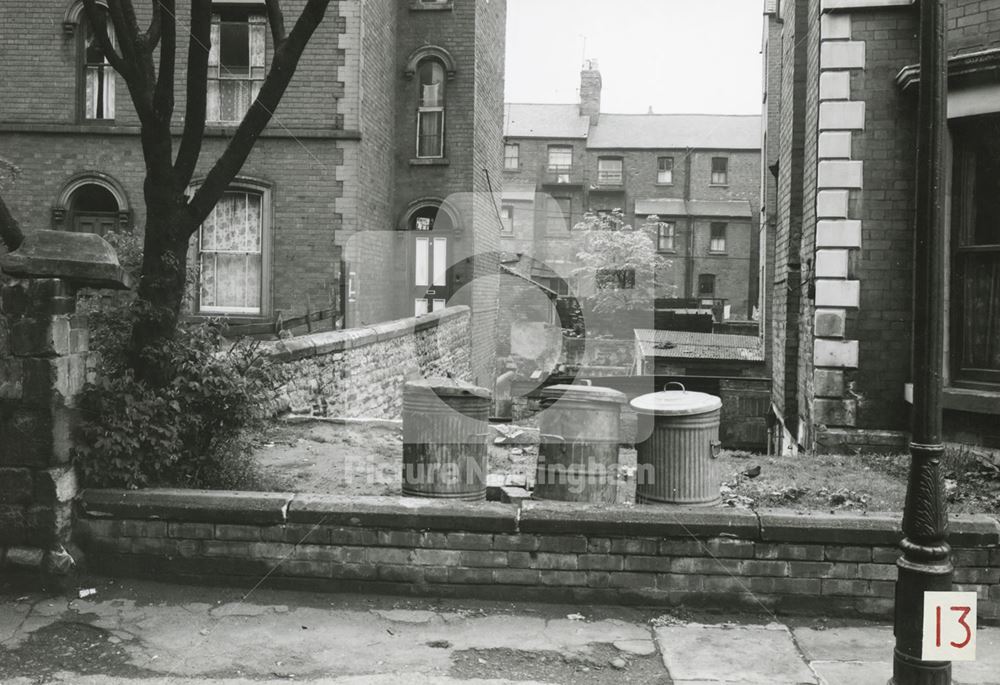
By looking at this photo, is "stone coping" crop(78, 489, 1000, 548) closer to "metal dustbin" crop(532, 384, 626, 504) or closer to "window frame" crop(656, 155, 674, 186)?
"metal dustbin" crop(532, 384, 626, 504)

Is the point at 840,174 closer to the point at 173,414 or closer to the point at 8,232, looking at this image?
the point at 173,414

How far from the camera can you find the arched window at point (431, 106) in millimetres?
18922

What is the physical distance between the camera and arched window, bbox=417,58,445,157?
18.9 meters

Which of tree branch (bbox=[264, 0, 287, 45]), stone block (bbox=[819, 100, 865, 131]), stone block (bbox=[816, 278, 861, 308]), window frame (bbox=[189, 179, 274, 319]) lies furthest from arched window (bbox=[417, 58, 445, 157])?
tree branch (bbox=[264, 0, 287, 45])

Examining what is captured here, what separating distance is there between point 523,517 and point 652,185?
46164mm

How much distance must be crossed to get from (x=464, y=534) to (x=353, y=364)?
6180 millimetres

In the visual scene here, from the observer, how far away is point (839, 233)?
8094mm

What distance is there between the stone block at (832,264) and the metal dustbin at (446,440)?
418cm

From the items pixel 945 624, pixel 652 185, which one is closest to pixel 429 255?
pixel 945 624

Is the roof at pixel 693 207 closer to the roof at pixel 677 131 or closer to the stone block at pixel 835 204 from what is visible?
the roof at pixel 677 131

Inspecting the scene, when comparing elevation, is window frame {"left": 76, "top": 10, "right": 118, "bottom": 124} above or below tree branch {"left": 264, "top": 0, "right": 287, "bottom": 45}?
above

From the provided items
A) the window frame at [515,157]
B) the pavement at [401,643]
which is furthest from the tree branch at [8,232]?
the window frame at [515,157]

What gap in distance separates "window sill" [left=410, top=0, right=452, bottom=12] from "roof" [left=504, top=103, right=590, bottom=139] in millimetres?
31653

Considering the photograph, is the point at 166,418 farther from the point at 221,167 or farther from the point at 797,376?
the point at 797,376
